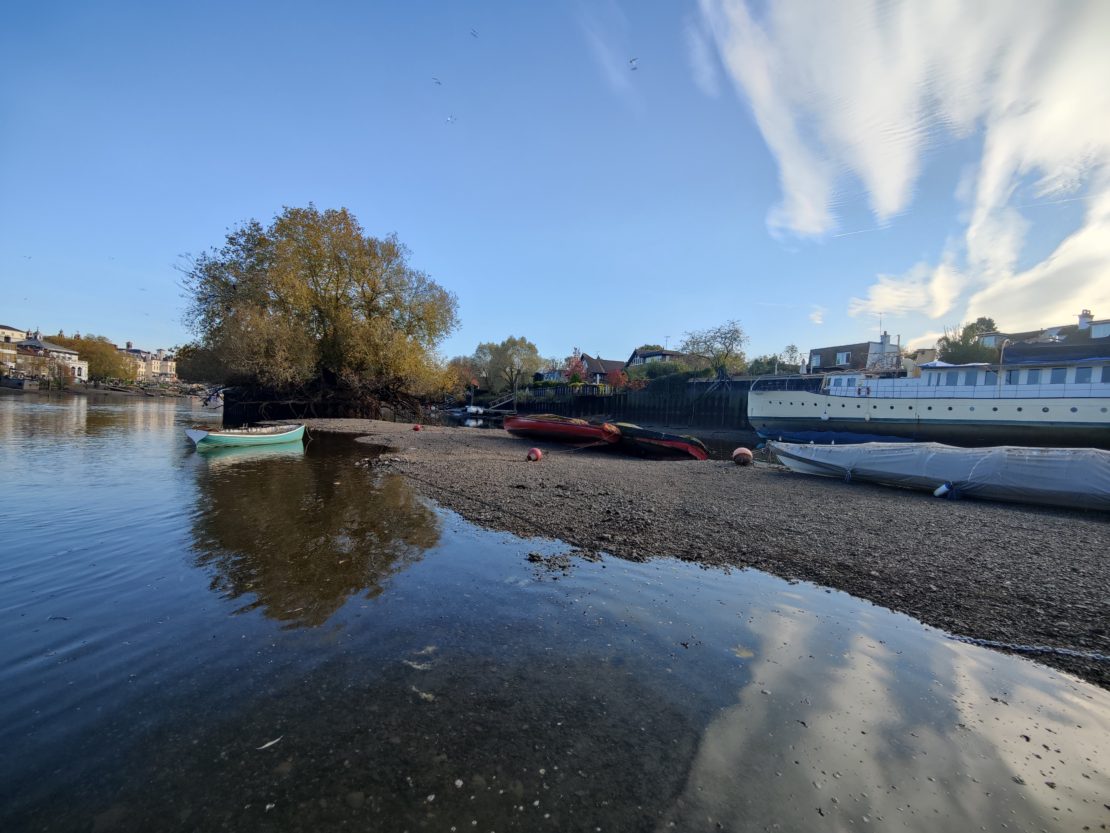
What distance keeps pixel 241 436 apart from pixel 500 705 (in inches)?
778

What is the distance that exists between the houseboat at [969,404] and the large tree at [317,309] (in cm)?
2810

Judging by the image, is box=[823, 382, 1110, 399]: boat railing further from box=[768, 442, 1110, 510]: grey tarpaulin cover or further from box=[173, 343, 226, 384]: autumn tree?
box=[173, 343, 226, 384]: autumn tree

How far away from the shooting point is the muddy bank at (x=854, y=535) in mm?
5395

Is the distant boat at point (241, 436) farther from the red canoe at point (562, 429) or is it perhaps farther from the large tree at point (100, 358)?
the large tree at point (100, 358)

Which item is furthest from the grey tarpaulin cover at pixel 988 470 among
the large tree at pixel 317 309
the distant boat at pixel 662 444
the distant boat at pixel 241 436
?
the large tree at pixel 317 309

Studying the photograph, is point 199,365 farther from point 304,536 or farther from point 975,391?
point 975,391

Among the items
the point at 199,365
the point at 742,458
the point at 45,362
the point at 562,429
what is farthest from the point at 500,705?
the point at 45,362

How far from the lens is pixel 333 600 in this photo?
17.9ft

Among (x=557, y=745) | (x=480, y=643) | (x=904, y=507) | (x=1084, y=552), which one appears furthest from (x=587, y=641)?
A: (x=904, y=507)

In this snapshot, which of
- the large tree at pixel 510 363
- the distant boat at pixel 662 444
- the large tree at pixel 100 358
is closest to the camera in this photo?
the distant boat at pixel 662 444

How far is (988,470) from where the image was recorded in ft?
37.6

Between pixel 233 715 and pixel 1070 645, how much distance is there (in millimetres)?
7377

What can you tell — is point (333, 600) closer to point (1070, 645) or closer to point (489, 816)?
point (489, 816)

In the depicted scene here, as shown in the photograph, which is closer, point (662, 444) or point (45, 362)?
point (662, 444)
